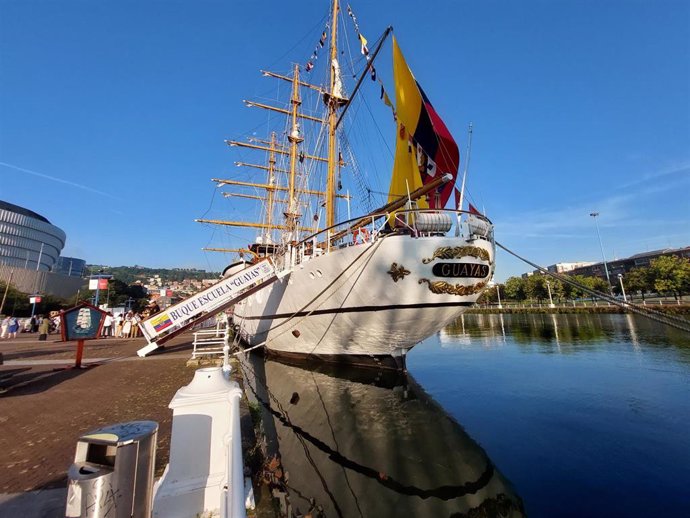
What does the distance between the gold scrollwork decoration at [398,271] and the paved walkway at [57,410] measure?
244 inches

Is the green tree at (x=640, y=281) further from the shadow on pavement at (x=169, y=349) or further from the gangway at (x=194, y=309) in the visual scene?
the shadow on pavement at (x=169, y=349)

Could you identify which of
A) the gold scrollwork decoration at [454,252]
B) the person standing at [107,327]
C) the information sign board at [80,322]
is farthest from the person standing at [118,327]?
the gold scrollwork decoration at [454,252]

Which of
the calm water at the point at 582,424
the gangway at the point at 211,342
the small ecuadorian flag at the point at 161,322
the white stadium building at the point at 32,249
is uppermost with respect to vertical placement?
the white stadium building at the point at 32,249

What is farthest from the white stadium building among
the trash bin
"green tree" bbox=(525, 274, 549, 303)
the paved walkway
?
"green tree" bbox=(525, 274, 549, 303)

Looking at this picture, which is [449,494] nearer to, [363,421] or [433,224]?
[363,421]

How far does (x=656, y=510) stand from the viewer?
13.1ft

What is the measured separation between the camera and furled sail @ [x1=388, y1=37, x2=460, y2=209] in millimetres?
10711

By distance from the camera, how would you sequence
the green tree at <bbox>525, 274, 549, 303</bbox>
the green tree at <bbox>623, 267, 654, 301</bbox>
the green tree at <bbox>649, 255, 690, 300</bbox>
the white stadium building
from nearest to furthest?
the green tree at <bbox>649, 255, 690, 300</bbox>, the green tree at <bbox>623, 267, 654, 301</bbox>, the green tree at <bbox>525, 274, 549, 303</bbox>, the white stadium building

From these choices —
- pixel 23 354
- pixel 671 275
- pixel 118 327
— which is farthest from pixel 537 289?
pixel 23 354

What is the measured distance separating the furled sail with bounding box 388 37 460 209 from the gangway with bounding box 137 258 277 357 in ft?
19.9

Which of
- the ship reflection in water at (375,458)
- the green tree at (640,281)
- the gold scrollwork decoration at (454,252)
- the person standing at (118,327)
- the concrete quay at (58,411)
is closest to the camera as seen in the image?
the concrete quay at (58,411)

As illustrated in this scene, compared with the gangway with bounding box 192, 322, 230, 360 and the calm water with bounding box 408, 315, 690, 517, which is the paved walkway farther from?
the calm water with bounding box 408, 315, 690, 517

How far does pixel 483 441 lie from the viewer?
6.10 m

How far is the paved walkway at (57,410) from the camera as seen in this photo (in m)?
3.20
